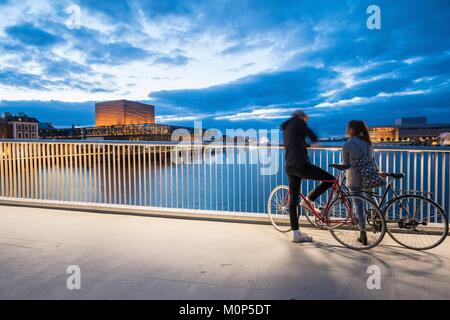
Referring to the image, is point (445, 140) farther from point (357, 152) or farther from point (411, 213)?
point (357, 152)

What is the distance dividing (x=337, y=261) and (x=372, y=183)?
1052 millimetres

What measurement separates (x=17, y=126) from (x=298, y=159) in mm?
130119

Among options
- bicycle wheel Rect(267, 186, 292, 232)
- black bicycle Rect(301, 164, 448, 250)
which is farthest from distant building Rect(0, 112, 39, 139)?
black bicycle Rect(301, 164, 448, 250)

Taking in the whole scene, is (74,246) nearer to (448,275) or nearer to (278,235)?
(278,235)

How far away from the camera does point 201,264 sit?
3314 mm

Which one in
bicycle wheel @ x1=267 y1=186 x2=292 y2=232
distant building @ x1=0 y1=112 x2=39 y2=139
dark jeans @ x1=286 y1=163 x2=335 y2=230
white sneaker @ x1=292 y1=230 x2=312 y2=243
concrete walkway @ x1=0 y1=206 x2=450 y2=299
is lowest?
concrete walkway @ x1=0 y1=206 x2=450 y2=299

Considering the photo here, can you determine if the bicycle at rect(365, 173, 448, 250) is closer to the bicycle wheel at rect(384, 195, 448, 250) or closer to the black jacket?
the bicycle wheel at rect(384, 195, 448, 250)

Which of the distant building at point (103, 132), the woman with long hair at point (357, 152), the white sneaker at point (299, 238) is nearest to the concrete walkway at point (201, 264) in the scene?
the white sneaker at point (299, 238)

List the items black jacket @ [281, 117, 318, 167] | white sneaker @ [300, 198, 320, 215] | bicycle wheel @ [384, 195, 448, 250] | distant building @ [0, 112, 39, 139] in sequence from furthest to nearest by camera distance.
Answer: distant building @ [0, 112, 39, 139] → white sneaker @ [300, 198, 320, 215] → black jacket @ [281, 117, 318, 167] → bicycle wheel @ [384, 195, 448, 250]

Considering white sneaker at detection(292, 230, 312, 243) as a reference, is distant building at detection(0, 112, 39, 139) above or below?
above

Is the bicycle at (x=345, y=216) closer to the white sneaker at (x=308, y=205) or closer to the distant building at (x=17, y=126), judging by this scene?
the white sneaker at (x=308, y=205)

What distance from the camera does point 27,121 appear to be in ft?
377

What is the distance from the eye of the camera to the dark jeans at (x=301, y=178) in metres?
3.96

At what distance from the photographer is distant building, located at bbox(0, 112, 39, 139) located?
108 m
